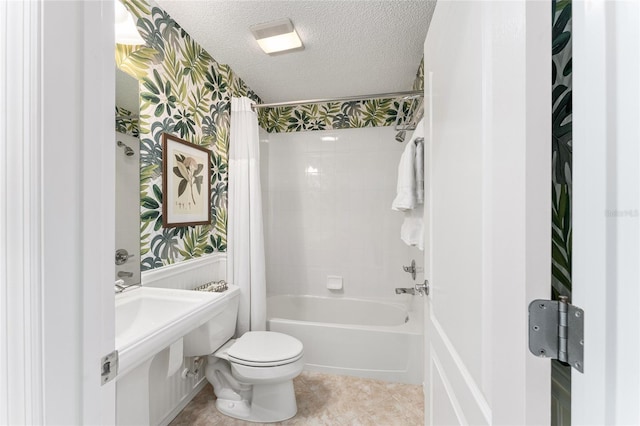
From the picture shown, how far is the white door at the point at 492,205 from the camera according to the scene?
1.32 ft

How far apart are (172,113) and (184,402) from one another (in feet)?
5.80

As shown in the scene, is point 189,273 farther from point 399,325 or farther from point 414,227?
point 399,325

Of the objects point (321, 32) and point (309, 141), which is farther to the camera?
point (309, 141)

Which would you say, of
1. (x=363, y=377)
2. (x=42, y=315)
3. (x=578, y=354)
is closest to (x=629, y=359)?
(x=578, y=354)

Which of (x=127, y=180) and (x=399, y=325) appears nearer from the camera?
(x=127, y=180)

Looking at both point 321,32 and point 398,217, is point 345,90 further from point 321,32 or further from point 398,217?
point 398,217

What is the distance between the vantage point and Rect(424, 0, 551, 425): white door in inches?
15.8

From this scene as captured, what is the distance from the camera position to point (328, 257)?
114 inches

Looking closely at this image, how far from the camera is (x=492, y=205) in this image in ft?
1.66

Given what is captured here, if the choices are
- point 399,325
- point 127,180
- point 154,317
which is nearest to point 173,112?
point 127,180

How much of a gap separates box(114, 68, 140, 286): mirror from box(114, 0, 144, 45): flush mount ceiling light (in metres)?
0.20

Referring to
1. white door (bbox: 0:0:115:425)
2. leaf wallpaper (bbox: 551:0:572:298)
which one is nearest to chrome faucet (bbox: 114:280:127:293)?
white door (bbox: 0:0:115:425)

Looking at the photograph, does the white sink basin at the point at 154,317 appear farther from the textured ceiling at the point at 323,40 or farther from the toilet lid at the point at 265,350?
the textured ceiling at the point at 323,40

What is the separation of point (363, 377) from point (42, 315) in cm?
208
